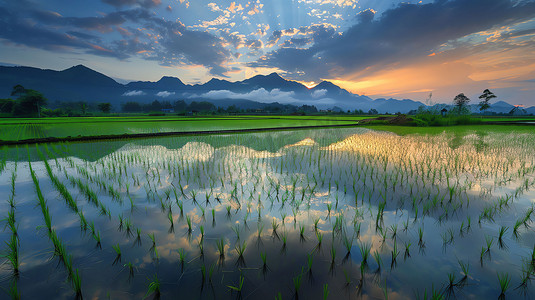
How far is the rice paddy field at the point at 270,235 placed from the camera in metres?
1.88

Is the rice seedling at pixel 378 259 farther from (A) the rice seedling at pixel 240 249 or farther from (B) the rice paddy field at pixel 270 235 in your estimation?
(A) the rice seedling at pixel 240 249

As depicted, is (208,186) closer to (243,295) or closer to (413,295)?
(243,295)

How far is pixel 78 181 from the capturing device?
4.90m

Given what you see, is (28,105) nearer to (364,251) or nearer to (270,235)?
(270,235)

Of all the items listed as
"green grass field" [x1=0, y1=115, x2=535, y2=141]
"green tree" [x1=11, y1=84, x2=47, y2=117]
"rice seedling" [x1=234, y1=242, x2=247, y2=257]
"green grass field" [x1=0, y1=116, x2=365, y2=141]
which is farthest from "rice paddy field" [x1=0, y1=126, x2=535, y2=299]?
"green tree" [x1=11, y1=84, x2=47, y2=117]

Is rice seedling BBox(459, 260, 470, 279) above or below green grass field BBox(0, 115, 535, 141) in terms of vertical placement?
below


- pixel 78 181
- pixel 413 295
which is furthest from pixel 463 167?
pixel 78 181

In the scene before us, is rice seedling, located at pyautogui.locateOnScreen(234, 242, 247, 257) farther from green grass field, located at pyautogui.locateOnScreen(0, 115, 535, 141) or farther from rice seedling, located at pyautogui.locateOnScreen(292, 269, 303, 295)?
green grass field, located at pyautogui.locateOnScreen(0, 115, 535, 141)

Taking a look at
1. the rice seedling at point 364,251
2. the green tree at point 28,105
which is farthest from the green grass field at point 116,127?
the green tree at point 28,105

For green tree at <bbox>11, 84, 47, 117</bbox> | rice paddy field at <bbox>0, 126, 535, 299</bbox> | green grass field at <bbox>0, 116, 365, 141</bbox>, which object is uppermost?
green tree at <bbox>11, 84, 47, 117</bbox>

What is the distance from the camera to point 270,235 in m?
2.71

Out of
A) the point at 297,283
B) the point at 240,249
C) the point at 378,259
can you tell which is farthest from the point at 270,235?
the point at 378,259

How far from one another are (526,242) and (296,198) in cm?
311

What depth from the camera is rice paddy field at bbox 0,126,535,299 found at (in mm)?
1880
